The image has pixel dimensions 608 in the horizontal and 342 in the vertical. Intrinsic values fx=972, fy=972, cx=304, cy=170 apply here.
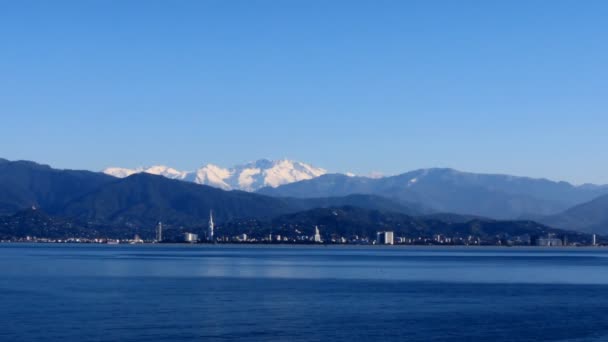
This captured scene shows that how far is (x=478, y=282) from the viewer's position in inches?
4053

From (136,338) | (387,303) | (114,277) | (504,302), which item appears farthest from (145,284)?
(136,338)

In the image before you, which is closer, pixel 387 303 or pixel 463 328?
pixel 463 328

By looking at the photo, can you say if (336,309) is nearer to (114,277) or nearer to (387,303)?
(387,303)

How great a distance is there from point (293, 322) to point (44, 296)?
85.0 feet

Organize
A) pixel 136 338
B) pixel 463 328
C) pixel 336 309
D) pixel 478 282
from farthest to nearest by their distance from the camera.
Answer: pixel 478 282, pixel 336 309, pixel 463 328, pixel 136 338

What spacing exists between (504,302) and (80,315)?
32.9 meters

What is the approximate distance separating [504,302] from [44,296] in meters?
36.1

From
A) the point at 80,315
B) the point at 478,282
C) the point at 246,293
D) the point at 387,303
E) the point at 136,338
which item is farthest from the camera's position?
the point at 478,282

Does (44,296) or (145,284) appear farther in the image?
(145,284)

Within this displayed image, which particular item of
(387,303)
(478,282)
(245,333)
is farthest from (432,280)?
(245,333)

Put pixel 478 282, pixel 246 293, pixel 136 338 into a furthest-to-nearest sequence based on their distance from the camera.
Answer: pixel 478 282 → pixel 246 293 → pixel 136 338

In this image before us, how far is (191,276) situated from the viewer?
10831cm

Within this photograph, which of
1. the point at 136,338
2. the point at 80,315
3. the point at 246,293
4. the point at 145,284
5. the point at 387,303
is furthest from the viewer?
the point at 145,284

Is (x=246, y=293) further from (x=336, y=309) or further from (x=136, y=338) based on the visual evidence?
(x=136, y=338)
